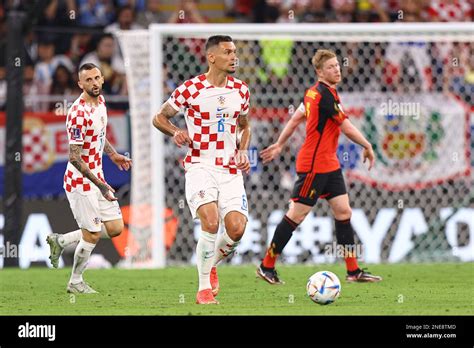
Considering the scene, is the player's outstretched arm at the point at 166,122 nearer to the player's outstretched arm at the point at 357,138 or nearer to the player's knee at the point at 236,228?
the player's knee at the point at 236,228

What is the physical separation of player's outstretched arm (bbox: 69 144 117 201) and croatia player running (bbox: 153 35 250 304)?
733 mm

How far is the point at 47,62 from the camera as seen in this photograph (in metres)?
18.1

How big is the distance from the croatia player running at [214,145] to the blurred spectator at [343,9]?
907 centimetres

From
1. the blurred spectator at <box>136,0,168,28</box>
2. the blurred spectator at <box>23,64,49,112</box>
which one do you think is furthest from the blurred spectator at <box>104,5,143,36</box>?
the blurred spectator at <box>23,64,49,112</box>

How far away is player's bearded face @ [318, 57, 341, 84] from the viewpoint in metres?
11.3

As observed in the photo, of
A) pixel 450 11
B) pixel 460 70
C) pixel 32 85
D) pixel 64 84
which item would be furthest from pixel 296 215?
pixel 450 11

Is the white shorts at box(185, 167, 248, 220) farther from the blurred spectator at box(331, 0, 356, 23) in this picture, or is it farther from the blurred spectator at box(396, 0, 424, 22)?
the blurred spectator at box(331, 0, 356, 23)

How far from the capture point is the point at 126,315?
8906 mm

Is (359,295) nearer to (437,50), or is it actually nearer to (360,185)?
(360,185)

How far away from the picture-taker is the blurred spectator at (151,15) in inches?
744
